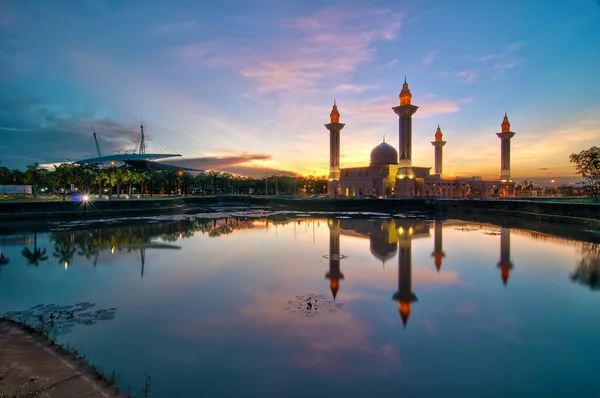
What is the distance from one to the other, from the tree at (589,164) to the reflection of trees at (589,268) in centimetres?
3262

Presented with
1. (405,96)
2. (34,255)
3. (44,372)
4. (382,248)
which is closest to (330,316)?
(44,372)

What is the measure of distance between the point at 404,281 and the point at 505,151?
7433 cm

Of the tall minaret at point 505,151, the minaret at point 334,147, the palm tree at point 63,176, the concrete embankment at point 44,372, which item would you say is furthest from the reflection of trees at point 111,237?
the tall minaret at point 505,151

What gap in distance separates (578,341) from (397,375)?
509 centimetres

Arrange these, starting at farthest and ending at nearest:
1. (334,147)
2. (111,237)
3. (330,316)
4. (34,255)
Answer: (334,147), (111,237), (34,255), (330,316)

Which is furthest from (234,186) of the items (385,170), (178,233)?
(178,233)

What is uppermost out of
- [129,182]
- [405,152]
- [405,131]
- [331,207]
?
[405,131]

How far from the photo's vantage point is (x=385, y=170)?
6719cm

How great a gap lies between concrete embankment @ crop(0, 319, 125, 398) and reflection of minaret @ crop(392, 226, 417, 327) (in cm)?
722

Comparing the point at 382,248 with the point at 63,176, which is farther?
the point at 63,176

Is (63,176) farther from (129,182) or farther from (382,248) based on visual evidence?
(382,248)

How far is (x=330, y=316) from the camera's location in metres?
9.66

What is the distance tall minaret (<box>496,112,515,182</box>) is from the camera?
→ 73.8 metres

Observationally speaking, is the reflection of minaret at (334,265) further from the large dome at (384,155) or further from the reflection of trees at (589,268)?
the large dome at (384,155)
